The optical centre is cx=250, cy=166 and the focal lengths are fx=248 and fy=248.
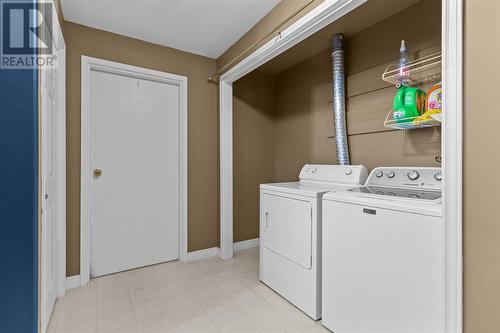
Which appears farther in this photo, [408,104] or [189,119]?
[189,119]

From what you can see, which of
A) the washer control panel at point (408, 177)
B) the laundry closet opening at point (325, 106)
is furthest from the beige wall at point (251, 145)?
the washer control panel at point (408, 177)

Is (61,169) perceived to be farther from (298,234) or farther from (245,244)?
(245,244)

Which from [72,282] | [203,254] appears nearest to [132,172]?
[72,282]

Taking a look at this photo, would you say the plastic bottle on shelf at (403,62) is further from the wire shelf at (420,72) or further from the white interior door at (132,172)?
the white interior door at (132,172)

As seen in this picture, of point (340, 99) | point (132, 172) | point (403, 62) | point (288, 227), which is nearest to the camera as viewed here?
point (403, 62)

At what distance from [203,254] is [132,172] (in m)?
1.21

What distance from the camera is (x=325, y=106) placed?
2646mm

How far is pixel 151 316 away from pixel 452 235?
1879mm

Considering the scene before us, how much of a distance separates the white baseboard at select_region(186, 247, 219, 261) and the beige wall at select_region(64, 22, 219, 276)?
0.06 meters

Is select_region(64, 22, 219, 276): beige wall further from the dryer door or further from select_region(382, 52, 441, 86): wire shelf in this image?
select_region(382, 52, 441, 86): wire shelf

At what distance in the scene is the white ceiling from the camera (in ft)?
6.42

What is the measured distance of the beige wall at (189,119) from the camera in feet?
7.14

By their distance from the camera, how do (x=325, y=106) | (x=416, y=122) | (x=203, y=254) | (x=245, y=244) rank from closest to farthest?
1. (x=416, y=122)
2. (x=325, y=106)
3. (x=203, y=254)
4. (x=245, y=244)

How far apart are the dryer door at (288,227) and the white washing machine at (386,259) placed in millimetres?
159
